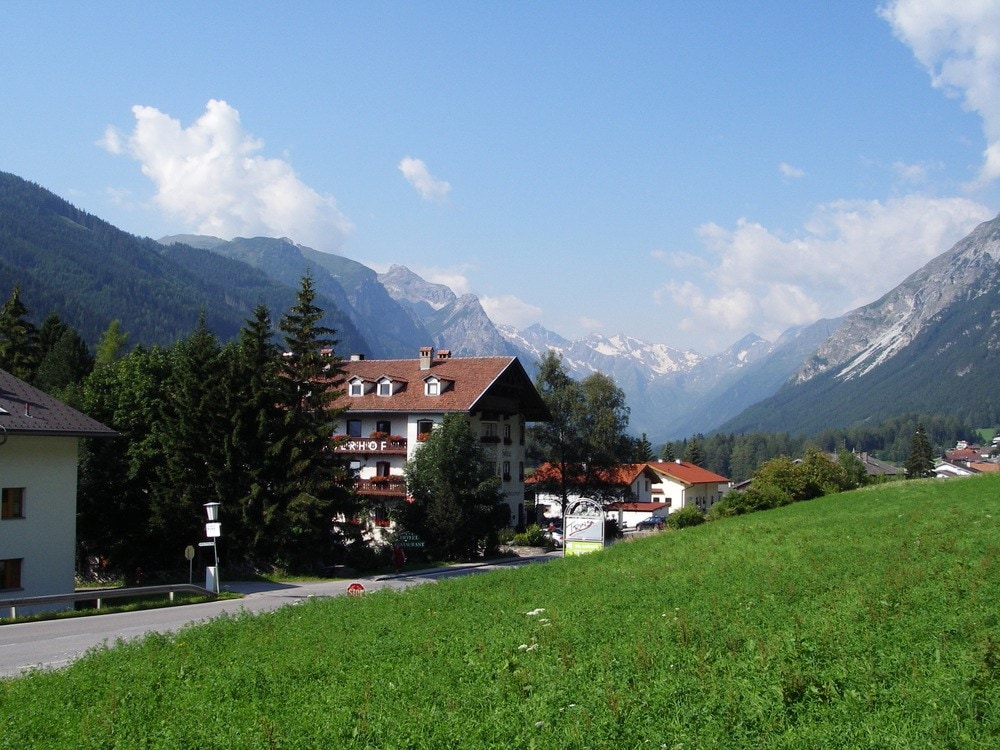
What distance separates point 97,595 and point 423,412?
2890 centimetres

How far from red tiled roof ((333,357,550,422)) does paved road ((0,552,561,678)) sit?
63.6 ft

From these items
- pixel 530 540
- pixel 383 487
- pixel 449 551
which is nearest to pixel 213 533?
pixel 449 551

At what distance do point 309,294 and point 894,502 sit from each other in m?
28.3

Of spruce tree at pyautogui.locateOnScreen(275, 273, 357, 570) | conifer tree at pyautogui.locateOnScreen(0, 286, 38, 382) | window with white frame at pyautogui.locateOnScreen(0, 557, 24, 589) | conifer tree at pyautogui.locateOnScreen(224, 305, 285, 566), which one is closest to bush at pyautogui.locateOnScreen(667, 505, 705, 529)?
spruce tree at pyautogui.locateOnScreen(275, 273, 357, 570)

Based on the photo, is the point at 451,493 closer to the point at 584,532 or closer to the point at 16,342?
the point at 584,532

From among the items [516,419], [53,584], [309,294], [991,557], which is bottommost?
[53,584]

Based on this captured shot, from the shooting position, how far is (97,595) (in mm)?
28125

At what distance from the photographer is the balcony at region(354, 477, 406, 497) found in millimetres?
52969

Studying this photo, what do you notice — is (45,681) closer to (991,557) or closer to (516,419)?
(991,557)

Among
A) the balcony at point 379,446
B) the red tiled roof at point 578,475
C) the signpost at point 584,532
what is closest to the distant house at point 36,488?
the signpost at point 584,532

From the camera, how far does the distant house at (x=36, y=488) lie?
29.5m

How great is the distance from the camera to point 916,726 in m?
8.10

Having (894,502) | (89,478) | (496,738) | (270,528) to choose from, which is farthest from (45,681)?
(894,502)

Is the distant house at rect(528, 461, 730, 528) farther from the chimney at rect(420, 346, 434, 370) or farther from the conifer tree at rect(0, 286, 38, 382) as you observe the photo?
the conifer tree at rect(0, 286, 38, 382)
